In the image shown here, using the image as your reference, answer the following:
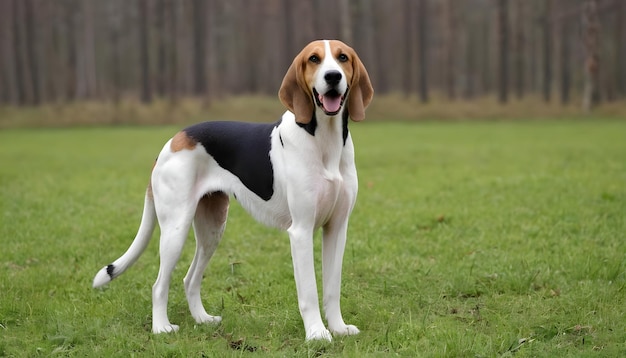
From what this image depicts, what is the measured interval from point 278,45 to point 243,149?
142ft

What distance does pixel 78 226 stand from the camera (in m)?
8.28

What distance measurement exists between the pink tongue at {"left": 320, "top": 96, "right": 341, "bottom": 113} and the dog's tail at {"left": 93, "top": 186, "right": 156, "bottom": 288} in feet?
5.12

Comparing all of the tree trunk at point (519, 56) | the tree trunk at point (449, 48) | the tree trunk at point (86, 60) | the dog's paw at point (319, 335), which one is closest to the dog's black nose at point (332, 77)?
the dog's paw at point (319, 335)

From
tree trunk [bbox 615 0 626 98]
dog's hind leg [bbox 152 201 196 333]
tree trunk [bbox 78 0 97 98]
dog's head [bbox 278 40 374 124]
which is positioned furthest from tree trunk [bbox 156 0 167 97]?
dog's head [bbox 278 40 374 124]

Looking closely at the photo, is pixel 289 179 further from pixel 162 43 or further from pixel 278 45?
pixel 278 45

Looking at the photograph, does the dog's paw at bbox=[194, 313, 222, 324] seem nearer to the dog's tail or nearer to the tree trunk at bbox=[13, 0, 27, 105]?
the dog's tail

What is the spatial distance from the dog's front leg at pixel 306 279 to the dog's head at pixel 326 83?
0.70 metres

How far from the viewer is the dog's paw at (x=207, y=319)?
195 inches

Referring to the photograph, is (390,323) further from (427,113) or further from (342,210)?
(427,113)

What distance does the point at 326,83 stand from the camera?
4016mm

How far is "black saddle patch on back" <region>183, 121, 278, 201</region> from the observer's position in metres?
4.54

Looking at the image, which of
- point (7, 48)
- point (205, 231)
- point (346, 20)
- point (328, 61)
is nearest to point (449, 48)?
point (346, 20)

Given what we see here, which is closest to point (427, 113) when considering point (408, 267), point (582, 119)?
point (582, 119)

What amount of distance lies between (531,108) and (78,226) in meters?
25.9
